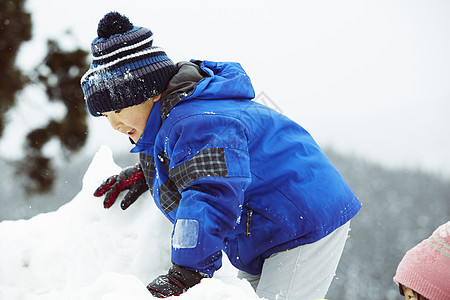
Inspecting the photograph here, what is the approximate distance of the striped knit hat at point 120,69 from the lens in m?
1.06

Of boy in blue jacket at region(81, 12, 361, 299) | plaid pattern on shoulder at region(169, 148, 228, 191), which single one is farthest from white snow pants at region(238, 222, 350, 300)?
plaid pattern on shoulder at region(169, 148, 228, 191)

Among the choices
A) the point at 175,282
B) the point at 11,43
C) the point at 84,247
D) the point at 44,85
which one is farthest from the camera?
the point at 44,85

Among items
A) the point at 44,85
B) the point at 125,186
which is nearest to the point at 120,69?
the point at 125,186

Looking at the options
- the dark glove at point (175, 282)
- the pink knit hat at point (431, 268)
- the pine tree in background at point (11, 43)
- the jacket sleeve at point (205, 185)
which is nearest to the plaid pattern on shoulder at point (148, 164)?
the jacket sleeve at point (205, 185)

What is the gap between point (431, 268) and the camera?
1056mm

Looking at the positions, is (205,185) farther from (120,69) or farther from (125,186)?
(125,186)

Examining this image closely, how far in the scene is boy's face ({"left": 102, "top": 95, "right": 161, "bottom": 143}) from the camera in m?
1.11

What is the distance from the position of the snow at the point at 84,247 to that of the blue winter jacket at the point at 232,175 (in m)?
0.20

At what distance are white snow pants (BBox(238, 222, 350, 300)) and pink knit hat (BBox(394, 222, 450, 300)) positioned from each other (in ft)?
0.67

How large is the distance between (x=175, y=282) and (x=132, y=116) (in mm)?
473

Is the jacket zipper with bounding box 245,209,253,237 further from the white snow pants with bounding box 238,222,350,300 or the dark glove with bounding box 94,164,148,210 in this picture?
the dark glove with bounding box 94,164,148,210

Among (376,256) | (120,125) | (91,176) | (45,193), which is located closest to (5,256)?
(91,176)

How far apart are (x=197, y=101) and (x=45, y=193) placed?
1.80m

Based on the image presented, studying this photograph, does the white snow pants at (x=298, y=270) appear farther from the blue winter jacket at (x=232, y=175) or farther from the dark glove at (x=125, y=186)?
the dark glove at (x=125, y=186)
